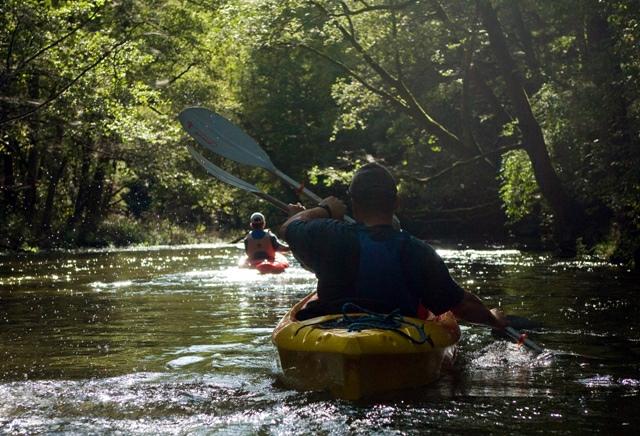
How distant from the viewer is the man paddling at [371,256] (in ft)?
18.5

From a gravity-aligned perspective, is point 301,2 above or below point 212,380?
above

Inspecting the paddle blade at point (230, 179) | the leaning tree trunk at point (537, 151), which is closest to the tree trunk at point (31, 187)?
the leaning tree trunk at point (537, 151)

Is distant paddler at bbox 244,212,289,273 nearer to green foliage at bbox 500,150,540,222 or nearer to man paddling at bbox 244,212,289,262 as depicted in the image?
man paddling at bbox 244,212,289,262

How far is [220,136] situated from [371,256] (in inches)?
137

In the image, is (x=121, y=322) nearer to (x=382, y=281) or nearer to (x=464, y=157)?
(x=382, y=281)

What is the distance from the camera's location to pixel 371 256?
223 inches

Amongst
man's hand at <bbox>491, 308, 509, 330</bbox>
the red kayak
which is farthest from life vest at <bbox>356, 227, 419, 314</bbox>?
the red kayak

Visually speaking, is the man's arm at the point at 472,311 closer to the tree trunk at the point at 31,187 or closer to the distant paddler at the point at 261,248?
the distant paddler at the point at 261,248

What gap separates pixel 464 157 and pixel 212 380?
16918 millimetres

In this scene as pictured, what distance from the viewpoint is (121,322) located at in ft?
32.0

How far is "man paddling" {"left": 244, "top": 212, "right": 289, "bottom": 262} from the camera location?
15.6 m

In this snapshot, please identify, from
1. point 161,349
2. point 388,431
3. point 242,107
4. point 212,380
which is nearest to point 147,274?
point 161,349

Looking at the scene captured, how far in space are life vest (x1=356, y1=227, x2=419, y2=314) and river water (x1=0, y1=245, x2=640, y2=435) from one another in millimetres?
591

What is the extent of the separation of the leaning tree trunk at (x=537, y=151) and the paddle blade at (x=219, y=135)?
11.0 meters
